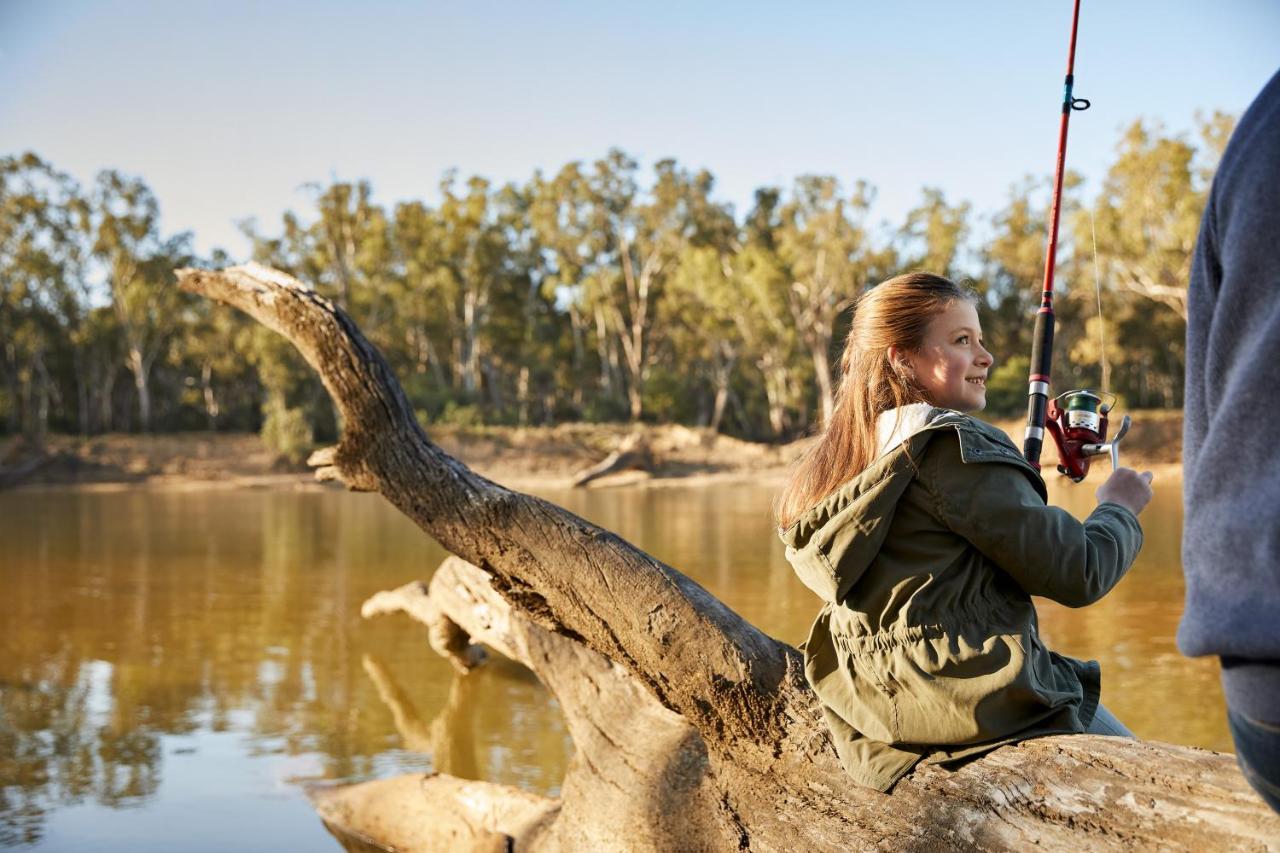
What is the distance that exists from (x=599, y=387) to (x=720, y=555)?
124 feet

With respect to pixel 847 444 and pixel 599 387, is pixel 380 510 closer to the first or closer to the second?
pixel 847 444

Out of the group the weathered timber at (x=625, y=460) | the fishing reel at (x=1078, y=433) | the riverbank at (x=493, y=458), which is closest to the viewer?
the fishing reel at (x=1078, y=433)

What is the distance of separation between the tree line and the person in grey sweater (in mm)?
34534

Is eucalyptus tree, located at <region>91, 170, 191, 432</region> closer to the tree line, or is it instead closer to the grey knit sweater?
the tree line

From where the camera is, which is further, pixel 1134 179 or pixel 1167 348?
pixel 1167 348

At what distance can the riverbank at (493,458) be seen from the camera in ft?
103

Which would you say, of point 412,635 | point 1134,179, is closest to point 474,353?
point 1134,179

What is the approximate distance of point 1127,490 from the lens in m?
2.08

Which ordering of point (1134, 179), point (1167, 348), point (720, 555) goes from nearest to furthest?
point (720, 555), point (1134, 179), point (1167, 348)

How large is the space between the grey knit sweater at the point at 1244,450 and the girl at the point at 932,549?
2.68 feet

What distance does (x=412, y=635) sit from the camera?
8758 mm

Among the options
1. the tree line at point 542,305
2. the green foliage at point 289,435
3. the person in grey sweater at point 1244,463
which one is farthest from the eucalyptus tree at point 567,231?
the person in grey sweater at point 1244,463

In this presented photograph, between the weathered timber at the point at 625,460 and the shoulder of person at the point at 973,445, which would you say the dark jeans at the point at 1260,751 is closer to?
the shoulder of person at the point at 973,445

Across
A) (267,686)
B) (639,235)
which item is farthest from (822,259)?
(267,686)
